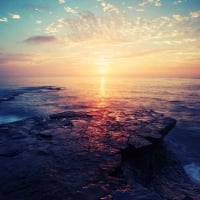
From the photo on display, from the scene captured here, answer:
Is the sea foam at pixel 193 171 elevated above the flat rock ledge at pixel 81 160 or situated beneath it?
situated beneath

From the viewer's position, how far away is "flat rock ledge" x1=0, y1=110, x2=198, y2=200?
21.3ft

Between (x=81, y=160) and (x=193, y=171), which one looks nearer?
(x=81, y=160)

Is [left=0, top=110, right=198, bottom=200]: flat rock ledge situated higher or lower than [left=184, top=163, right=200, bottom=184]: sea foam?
higher

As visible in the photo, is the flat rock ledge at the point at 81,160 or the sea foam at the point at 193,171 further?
the sea foam at the point at 193,171

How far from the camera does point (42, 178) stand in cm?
718

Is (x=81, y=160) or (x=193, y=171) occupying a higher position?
(x=81, y=160)

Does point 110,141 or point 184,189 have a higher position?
point 110,141

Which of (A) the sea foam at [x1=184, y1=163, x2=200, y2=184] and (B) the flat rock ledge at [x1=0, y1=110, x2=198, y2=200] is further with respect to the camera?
(A) the sea foam at [x1=184, y1=163, x2=200, y2=184]

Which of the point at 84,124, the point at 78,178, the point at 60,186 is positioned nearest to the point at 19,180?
the point at 60,186

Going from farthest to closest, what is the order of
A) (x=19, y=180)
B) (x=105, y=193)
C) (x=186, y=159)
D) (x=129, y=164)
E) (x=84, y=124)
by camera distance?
1. (x=186, y=159)
2. (x=84, y=124)
3. (x=129, y=164)
4. (x=19, y=180)
5. (x=105, y=193)

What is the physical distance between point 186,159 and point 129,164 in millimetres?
8499

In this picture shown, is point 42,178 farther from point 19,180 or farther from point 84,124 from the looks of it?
point 84,124

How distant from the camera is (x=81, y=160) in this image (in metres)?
8.72

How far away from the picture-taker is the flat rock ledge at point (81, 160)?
6.49m
